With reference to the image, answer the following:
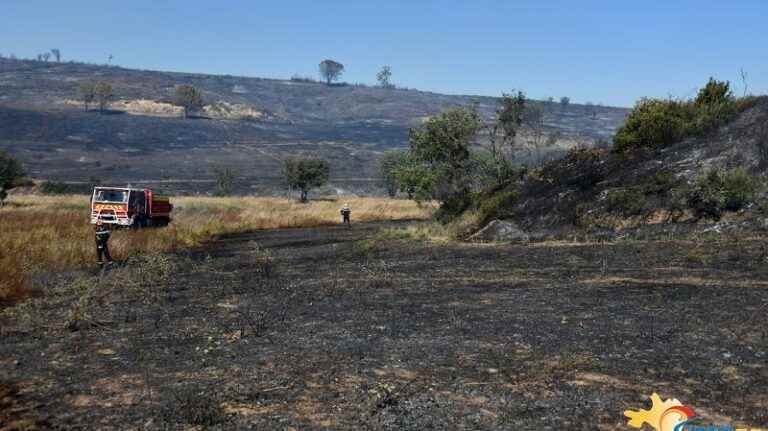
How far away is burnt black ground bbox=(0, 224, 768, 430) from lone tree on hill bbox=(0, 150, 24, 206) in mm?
41969

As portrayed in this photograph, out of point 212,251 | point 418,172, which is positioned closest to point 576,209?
point 418,172

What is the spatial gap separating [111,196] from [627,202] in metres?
20.8

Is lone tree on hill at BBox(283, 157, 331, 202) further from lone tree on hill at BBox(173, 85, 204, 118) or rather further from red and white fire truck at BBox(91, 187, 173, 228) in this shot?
lone tree on hill at BBox(173, 85, 204, 118)

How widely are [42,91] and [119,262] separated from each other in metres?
199

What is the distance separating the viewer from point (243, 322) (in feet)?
33.1

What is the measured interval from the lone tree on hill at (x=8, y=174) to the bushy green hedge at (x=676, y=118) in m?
44.4

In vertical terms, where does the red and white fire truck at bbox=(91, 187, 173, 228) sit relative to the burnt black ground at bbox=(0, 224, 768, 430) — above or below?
below

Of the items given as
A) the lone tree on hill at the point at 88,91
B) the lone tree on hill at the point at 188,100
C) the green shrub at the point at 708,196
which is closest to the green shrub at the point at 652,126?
the green shrub at the point at 708,196

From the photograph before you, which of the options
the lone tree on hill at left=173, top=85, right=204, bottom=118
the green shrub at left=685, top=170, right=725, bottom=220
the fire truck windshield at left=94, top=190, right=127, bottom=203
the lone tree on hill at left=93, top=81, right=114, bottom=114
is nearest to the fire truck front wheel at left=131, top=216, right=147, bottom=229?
the fire truck windshield at left=94, top=190, right=127, bottom=203

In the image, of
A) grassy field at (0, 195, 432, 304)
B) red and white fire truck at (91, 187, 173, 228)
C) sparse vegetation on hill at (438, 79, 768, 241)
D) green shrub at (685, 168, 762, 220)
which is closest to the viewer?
grassy field at (0, 195, 432, 304)

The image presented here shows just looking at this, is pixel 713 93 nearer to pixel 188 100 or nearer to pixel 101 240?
pixel 101 240

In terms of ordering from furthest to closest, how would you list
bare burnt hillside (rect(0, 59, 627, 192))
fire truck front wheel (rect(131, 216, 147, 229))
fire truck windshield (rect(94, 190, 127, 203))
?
bare burnt hillside (rect(0, 59, 627, 192)) → fire truck front wheel (rect(131, 216, 147, 229)) → fire truck windshield (rect(94, 190, 127, 203))

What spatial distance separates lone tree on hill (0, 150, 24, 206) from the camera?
48469 mm

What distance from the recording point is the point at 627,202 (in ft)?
64.3
